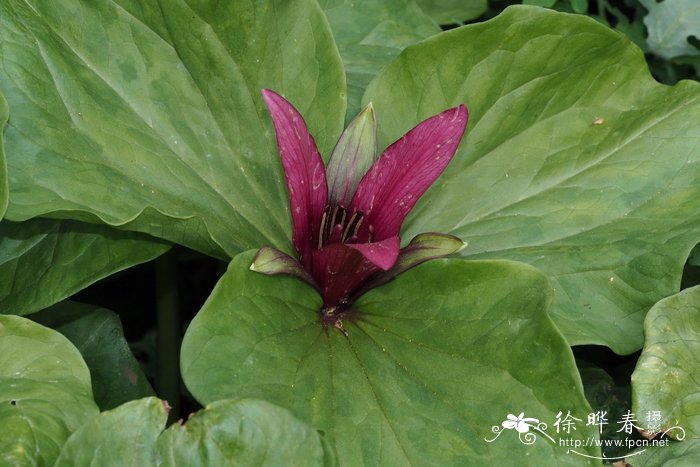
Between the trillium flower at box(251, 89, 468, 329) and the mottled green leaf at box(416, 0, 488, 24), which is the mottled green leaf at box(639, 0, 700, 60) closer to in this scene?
the mottled green leaf at box(416, 0, 488, 24)

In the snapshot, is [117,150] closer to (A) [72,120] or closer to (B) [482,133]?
(A) [72,120]

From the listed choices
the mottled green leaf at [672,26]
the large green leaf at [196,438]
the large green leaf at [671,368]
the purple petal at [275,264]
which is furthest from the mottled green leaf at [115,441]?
the mottled green leaf at [672,26]

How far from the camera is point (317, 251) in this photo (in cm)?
120

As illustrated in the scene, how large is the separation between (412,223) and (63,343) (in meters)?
0.51

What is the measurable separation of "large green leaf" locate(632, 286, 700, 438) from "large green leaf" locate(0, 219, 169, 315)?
0.66m

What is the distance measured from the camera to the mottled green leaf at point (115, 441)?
38.3 inches

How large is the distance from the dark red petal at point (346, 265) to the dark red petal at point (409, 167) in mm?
78

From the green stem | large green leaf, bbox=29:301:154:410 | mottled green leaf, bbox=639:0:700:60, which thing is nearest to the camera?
large green leaf, bbox=29:301:154:410

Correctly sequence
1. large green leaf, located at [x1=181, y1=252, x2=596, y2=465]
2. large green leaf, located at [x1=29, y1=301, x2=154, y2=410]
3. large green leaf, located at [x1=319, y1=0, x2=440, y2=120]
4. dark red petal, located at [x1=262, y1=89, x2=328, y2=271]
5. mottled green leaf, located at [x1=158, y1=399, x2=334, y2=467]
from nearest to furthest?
mottled green leaf, located at [x1=158, y1=399, x2=334, y2=467], large green leaf, located at [x1=181, y1=252, x2=596, y2=465], dark red petal, located at [x1=262, y1=89, x2=328, y2=271], large green leaf, located at [x1=29, y1=301, x2=154, y2=410], large green leaf, located at [x1=319, y1=0, x2=440, y2=120]

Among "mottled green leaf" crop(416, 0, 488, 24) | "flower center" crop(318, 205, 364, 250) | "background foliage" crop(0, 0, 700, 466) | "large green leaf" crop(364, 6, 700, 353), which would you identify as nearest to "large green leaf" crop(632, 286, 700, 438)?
Result: "background foliage" crop(0, 0, 700, 466)

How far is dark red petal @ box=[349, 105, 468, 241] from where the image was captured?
121 cm

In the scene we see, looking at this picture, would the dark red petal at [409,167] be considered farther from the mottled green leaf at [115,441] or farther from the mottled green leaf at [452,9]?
the mottled green leaf at [452,9]

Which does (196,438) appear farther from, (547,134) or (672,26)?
(672,26)

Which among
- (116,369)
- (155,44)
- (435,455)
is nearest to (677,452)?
(435,455)
